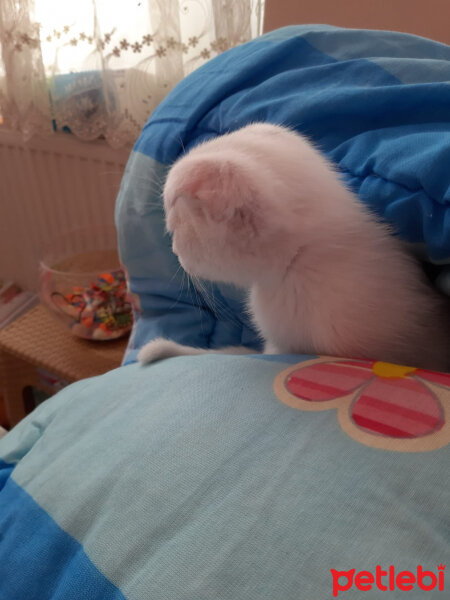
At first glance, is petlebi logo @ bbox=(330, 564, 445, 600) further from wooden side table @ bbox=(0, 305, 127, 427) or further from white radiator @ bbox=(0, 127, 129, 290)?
white radiator @ bbox=(0, 127, 129, 290)

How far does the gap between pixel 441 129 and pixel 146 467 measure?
1.25 feet

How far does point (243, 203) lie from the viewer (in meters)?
0.44

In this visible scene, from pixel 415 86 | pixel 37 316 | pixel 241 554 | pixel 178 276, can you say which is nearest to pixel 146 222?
pixel 178 276

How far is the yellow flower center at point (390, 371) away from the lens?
0.37 meters

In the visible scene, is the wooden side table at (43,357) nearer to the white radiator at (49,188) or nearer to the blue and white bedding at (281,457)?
the white radiator at (49,188)

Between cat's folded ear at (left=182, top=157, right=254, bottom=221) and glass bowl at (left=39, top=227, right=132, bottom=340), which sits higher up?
cat's folded ear at (left=182, top=157, right=254, bottom=221)

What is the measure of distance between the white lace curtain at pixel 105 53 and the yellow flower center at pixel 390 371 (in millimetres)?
833

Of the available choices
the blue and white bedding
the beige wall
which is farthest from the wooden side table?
the beige wall

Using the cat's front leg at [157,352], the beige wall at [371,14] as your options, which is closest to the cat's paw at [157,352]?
the cat's front leg at [157,352]

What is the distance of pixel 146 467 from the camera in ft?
1.10

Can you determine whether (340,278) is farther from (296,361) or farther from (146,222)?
(146,222)

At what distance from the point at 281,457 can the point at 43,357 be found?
886 mm

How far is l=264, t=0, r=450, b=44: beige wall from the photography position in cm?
78

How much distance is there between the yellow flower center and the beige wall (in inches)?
→ 25.5
